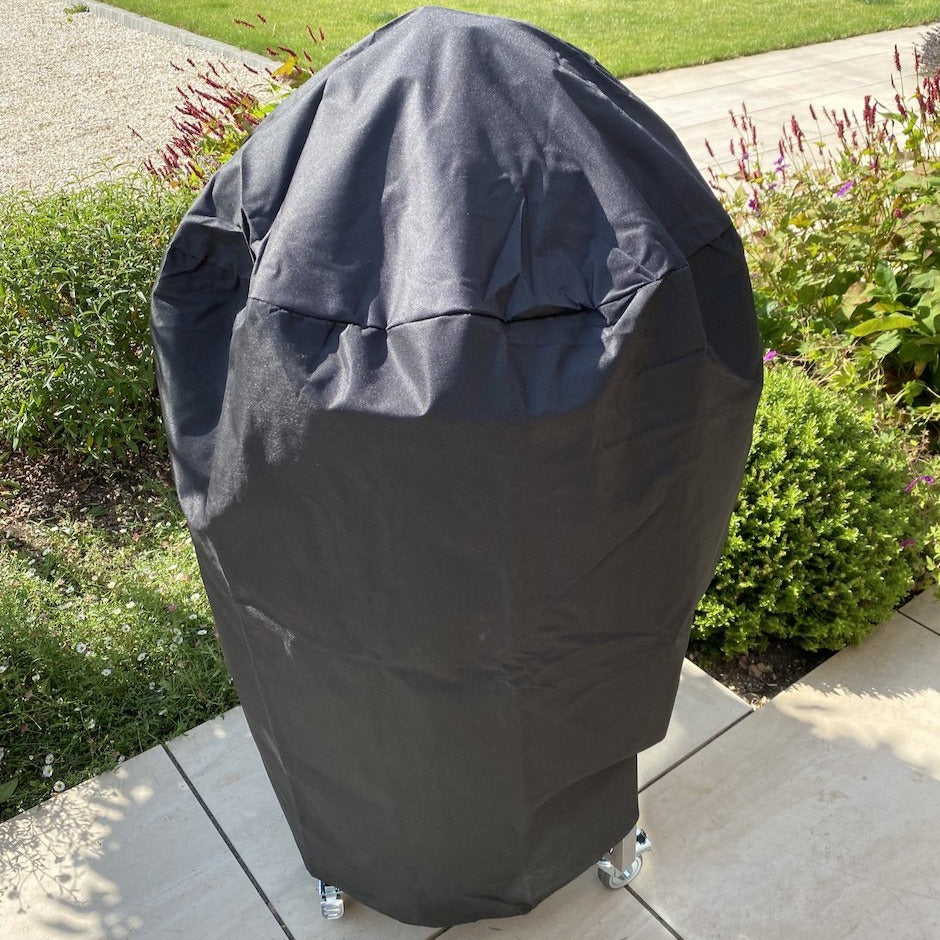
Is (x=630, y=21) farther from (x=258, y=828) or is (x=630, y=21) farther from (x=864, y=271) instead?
(x=258, y=828)

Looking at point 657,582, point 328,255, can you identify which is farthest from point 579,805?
point 328,255

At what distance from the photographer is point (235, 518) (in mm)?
1427

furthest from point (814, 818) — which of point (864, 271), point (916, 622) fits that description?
point (864, 271)

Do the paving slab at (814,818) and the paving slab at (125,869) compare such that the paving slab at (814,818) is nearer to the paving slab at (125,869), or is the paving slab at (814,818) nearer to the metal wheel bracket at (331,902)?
the metal wheel bracket at (331,902)

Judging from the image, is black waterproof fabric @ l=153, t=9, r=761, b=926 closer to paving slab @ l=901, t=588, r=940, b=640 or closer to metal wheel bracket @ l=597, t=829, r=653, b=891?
metal wheel bracket @ l=597, t=829, r=653, b=891

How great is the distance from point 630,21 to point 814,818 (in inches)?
438

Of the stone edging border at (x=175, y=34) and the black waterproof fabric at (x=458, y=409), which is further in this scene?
the stone edging border at (x=175, y=34)

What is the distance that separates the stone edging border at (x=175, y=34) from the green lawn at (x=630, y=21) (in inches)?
6.5

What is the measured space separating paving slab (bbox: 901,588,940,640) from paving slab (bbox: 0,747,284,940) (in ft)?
6.87

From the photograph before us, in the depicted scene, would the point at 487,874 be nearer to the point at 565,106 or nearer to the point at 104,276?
the point at 565,106

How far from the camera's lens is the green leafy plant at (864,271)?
11.1ft

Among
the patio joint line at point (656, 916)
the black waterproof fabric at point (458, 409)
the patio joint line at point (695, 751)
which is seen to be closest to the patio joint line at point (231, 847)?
the black waterproof fabric at point (458, 409)

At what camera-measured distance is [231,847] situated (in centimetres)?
227

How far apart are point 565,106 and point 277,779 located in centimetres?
140
